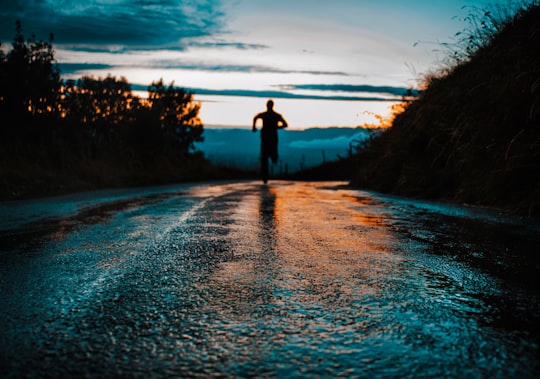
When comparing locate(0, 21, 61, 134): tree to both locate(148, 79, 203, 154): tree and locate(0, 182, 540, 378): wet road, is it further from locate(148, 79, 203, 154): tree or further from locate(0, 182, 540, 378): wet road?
locate(148, 79, 203, 154): tree

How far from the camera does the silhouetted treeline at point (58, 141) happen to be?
1501cm

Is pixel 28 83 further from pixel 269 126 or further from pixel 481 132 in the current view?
pixel 481 132

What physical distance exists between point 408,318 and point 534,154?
6134mm

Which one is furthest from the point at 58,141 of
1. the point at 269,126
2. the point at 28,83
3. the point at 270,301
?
the point at 270,301

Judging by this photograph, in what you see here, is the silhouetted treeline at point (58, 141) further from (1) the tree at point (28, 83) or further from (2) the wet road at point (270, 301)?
(2) the wet road at point (270, 301)

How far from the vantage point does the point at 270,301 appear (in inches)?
126

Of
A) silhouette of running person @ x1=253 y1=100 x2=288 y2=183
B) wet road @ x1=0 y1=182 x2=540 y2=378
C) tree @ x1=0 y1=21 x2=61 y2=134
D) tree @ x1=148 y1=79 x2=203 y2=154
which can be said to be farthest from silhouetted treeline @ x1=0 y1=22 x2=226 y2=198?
tree @ x1=148 y1=79 x2=203 y2=154

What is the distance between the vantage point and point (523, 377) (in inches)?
82.6

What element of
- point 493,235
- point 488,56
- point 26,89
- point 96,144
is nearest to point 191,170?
point 96,144

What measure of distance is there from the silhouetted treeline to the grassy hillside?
27.7 ft

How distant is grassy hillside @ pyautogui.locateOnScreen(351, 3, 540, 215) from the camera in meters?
8.50

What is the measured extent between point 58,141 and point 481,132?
40.0 feet

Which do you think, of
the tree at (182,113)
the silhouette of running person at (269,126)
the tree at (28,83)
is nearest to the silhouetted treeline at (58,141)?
the tree at (28,83)

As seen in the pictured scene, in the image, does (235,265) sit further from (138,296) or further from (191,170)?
(191,170)
